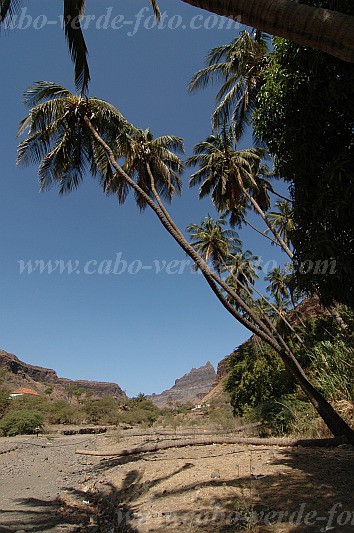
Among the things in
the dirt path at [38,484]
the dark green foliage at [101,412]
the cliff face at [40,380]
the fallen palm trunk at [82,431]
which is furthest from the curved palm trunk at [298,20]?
the cliff face at [40,380]

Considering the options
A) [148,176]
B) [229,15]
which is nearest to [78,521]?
[229,15]

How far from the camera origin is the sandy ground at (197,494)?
4.43 metres

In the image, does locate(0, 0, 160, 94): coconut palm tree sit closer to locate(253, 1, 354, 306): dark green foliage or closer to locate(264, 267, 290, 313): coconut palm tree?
locate(253, 1, 354, 306): dark green foliage

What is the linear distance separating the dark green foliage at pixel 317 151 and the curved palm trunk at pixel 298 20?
10.2 feet

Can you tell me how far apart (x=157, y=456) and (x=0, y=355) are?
108989 mm

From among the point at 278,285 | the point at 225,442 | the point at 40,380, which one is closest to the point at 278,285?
the point at 278,285

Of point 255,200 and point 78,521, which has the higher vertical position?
point 255,200

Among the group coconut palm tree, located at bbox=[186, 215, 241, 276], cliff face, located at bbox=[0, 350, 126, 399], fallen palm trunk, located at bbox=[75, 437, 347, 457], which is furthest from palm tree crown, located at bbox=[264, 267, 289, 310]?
cliff face, located at bbox=[0, 350, 126, 399]

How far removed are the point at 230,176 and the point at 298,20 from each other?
13.9 m

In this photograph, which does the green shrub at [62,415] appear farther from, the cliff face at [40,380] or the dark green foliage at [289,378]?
the cliff face at [40,380]

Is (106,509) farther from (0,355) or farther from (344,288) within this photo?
(0,355)

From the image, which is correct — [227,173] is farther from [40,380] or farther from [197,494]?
[40,380]

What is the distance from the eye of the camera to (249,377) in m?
20.5

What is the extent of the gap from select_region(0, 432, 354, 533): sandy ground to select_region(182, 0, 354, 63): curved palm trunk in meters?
5.15
